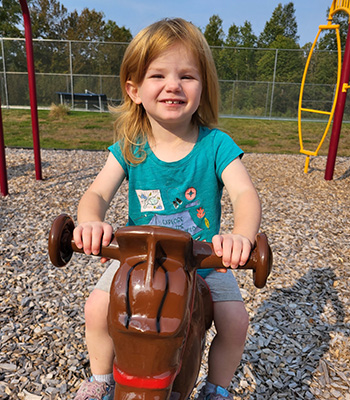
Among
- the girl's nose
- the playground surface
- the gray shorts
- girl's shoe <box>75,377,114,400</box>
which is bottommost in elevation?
the playground surface

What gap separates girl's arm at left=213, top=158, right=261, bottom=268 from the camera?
3.39 feet

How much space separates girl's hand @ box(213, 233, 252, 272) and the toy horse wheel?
41cm

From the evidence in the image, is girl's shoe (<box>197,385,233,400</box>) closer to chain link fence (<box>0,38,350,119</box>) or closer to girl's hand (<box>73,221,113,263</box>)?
girl's hand (<box>73,221,113,263</box>)

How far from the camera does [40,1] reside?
105 ft

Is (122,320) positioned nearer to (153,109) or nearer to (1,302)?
(153,109)

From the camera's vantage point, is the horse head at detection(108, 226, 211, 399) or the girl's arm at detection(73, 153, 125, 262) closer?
the horse head at detection(108, 226, 211, 399)

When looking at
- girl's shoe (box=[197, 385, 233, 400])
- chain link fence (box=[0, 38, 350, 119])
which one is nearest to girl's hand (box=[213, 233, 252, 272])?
girl's shoe (box=[197, 385, 233, 400])

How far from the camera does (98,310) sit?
1512 millimetres

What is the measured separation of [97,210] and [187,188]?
416 millimetres

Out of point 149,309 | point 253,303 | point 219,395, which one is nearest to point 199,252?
point 149,309

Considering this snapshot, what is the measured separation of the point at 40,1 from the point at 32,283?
114ft

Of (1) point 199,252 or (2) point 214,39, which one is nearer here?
(1) point 199,252

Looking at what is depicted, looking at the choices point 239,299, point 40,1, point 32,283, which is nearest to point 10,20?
point 40,1

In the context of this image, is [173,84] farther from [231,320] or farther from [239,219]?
[231,320]
